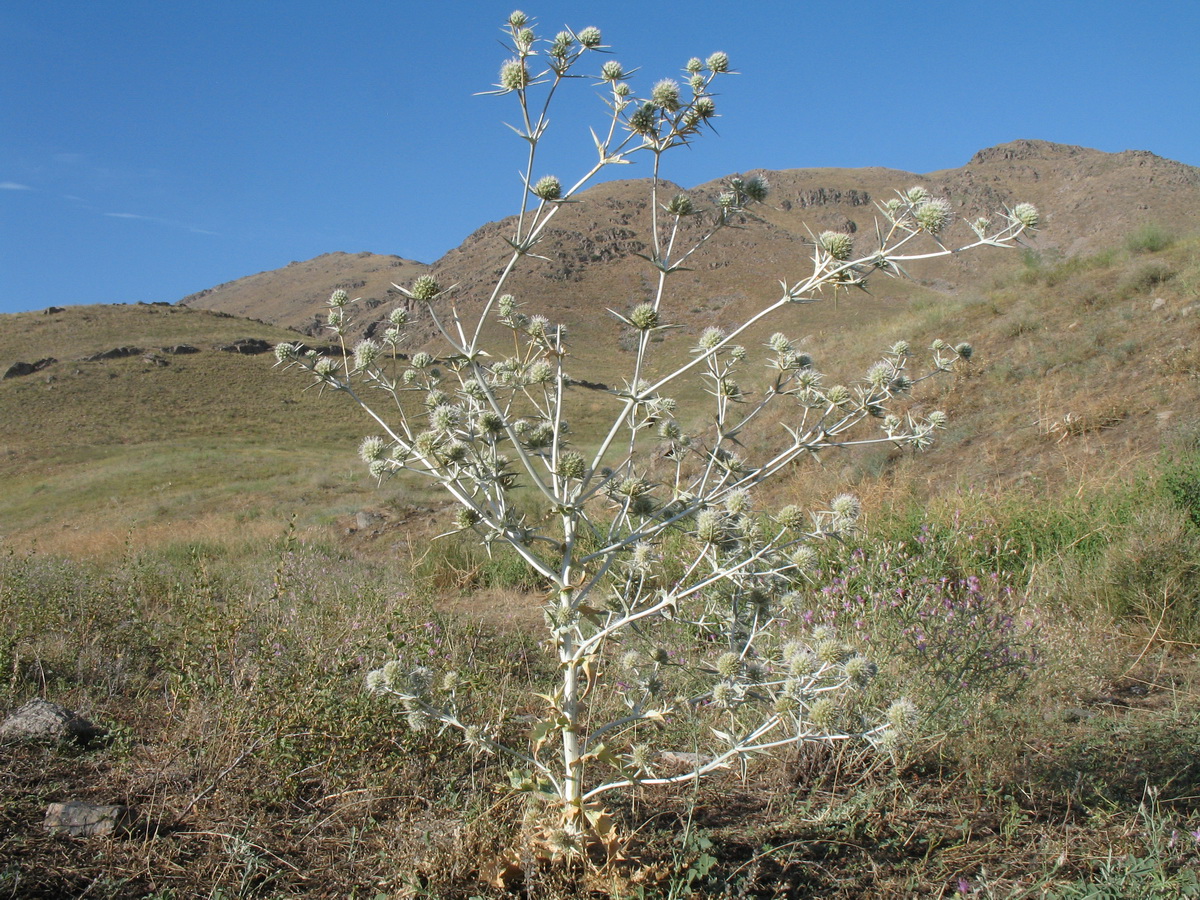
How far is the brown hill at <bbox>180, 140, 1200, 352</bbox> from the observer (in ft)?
188

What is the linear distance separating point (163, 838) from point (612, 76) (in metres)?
3.36

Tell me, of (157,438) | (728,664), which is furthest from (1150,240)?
(157,438)

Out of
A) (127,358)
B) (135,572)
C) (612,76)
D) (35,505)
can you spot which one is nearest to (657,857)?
(612,76)

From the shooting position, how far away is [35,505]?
24672mm

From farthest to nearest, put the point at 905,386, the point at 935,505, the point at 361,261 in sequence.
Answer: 1. the point at 361,261
2. the point at 935,505
3. the point at 905,386

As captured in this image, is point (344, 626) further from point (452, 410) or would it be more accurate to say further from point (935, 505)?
point (935, 505)

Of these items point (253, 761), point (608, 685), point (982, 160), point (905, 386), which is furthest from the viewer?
point (982, 160)

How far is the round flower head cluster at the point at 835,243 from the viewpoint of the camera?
219 centimetres

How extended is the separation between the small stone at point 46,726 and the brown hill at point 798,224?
47.5 m

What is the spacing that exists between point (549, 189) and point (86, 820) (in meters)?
3.02

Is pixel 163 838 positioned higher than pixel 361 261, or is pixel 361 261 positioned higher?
pixel 361 261

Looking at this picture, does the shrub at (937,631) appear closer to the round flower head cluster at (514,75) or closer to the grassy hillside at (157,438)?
the round flower head cluster at (514,75)

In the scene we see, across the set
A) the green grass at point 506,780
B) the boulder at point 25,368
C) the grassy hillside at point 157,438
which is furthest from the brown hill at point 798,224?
the green grass at point 506,780

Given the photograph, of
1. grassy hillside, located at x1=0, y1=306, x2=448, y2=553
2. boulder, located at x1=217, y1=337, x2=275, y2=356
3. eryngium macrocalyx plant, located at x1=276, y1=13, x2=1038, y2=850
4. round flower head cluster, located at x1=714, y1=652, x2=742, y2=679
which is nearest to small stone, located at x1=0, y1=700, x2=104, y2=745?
eryngium macrocalyx plant, located at x1=276, y1=13, x2=1038, y2=850
